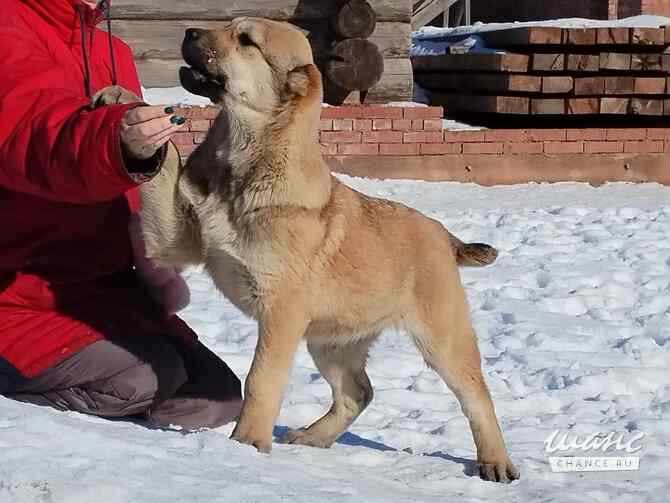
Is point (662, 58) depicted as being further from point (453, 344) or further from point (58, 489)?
point (58, 489)

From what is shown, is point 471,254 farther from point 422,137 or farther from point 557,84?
point 557,84

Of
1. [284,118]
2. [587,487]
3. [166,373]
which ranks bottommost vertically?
[587,487]

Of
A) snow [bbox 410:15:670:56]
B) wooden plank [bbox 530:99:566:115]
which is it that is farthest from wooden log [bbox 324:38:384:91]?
snow [bbox 410:15:670:56]

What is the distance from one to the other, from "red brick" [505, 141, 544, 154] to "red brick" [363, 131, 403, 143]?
915 mm

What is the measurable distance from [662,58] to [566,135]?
4.02 ft

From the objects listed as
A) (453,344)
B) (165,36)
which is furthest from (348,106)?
(453,344)

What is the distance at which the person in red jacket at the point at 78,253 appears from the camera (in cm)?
317

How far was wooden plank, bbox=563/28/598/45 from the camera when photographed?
33.0 ft

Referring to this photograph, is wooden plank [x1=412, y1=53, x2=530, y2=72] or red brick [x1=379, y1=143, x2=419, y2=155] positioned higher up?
wooden plank [x1=412, y1=53, x2=530, y2=72]

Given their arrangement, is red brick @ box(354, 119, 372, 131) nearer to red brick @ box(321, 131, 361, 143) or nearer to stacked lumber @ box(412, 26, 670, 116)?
red brick @ box(321, 131, 361, 143)

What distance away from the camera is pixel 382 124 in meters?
9.51

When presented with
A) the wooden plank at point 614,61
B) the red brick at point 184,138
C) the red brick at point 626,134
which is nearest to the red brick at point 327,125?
the red brick at point 184,138

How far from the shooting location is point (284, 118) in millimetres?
3852

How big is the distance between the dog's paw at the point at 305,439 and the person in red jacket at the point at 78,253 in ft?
0.78
